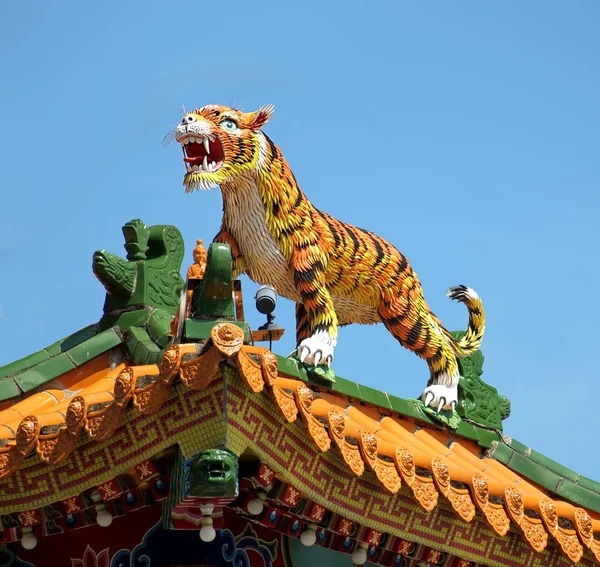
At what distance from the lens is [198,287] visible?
636cm

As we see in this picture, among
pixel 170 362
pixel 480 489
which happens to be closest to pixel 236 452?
pixel 170 362

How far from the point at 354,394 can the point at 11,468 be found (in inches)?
85.5

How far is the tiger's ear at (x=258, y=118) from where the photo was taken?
900cm

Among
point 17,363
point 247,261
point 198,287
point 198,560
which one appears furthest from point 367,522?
point 247,261

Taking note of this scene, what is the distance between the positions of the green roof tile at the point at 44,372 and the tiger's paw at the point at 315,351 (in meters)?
1.47

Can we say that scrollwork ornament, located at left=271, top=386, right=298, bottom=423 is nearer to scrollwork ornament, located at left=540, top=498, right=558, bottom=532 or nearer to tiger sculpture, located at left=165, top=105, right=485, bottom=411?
scrollwork ornament, located at left=540, top=498, right=558, bottom=532

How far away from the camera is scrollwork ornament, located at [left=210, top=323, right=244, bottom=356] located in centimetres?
558

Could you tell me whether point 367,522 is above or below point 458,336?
below

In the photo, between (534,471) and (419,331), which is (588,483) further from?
(419,331)

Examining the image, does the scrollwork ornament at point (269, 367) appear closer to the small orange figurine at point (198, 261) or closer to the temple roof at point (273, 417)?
the temple roof at point (273, 417)

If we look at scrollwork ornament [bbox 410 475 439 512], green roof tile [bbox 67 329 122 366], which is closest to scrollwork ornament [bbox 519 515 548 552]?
scrollwork ornament [bbox 410 475 439 512]

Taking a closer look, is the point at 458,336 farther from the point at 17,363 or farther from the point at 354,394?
the point at 17,363

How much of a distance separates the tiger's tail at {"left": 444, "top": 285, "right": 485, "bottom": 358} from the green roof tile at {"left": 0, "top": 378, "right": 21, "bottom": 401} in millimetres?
3162

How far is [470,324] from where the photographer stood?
9.55 m
